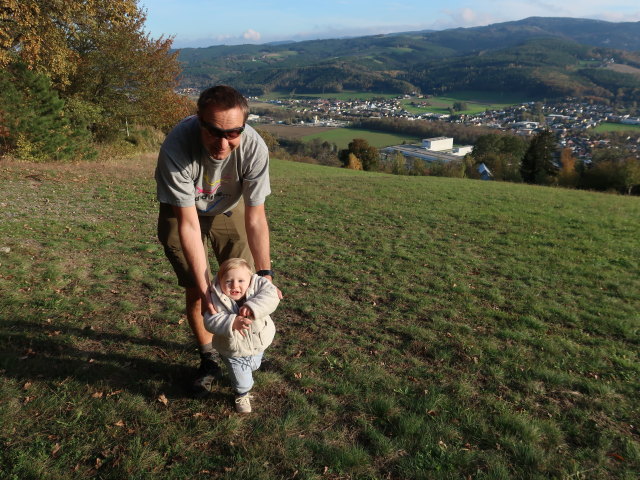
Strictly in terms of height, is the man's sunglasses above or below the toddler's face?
above

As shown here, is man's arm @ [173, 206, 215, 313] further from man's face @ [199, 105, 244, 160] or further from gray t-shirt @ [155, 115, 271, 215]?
man's face @ [199, 105, 244, 160]

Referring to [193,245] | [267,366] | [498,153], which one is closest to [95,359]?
[267,366]

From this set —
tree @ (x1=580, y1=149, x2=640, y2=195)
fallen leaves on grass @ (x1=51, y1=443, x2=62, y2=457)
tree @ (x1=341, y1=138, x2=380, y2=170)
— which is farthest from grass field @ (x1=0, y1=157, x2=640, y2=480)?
tree @ (x1=341, y1=138, x2=380, y2=170)

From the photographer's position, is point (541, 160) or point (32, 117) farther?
point (541, 160)

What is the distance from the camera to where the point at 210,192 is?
133 inches

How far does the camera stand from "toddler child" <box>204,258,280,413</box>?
3021mm

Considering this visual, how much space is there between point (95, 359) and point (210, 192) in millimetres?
2396

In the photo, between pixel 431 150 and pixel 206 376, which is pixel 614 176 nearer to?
pixel 431 150

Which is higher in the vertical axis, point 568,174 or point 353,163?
point 353,163

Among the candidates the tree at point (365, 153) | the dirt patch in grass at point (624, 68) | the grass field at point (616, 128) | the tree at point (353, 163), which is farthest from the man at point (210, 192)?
the dirt patch in grass at point (624, 68)

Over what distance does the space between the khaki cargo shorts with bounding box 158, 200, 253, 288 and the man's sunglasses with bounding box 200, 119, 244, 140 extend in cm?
91

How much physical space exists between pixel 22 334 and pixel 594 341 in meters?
7.39

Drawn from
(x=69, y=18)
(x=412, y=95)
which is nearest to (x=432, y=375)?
(x=69, y=18)

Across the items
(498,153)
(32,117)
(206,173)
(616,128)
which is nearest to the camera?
(206,173)
